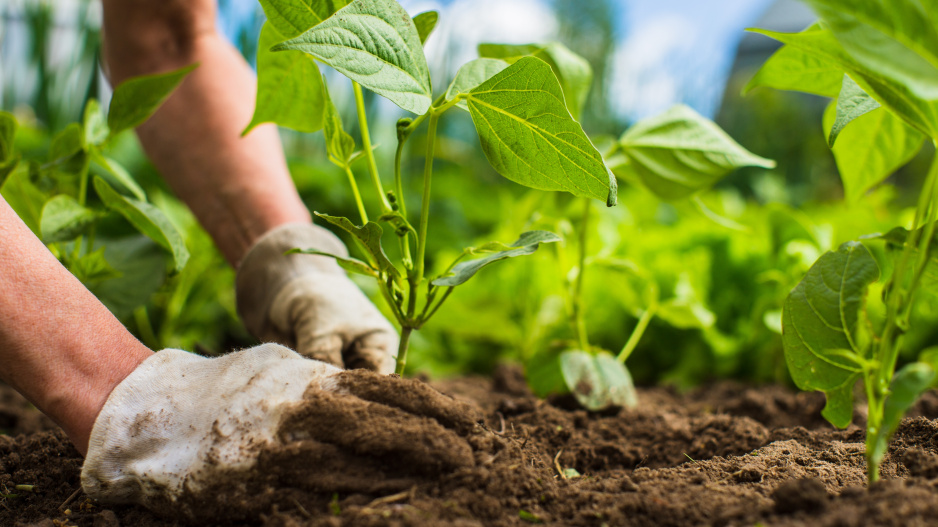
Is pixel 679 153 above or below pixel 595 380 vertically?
above

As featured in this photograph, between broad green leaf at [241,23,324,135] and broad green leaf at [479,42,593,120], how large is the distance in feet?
0.74

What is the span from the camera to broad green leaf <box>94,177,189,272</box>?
717 millimetres

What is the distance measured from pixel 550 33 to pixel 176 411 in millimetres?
5129

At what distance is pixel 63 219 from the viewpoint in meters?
0.74

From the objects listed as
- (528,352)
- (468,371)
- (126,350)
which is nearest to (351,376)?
(126,350)

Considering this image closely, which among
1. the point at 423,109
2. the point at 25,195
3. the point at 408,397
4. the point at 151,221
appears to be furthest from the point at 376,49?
the point at 25,195

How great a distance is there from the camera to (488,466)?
0.55m

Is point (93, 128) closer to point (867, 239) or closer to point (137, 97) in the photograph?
point (137, 97)

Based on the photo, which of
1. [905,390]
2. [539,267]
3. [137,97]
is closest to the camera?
[905,390]

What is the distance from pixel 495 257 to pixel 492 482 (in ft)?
0.66

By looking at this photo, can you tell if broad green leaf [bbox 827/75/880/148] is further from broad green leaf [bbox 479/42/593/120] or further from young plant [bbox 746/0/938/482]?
broad green leaf [bbox 479/42/593/120]

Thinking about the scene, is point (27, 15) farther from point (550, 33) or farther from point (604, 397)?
point (550, 33)

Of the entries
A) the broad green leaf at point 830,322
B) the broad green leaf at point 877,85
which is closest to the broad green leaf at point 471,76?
the broad green leaf at point 877,85

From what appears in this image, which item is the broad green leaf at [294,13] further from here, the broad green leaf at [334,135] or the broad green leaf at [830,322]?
the broad green leaf at [830,322]
